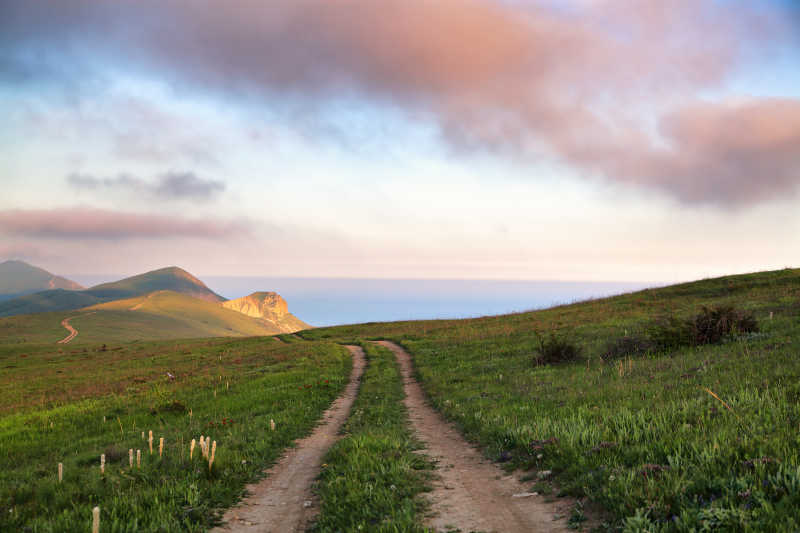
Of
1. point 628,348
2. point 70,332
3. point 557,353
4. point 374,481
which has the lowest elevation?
point 70,332

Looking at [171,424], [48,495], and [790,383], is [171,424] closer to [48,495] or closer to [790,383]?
[48,495]

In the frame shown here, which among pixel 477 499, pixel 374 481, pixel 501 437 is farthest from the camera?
pixel 501 437

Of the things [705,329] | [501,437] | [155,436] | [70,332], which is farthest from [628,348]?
[70,332]

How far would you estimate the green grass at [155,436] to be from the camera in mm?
8258

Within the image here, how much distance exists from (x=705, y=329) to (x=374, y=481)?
2033 centimetres

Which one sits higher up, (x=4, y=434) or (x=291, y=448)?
(x=291, y=448)

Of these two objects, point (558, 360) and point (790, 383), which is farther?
point (558, 360)

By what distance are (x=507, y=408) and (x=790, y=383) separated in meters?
7.22

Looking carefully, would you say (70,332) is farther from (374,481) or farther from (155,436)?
(374,481)

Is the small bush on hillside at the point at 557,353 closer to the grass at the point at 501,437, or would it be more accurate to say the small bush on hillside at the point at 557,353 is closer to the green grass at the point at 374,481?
the grass at the point at 501,437

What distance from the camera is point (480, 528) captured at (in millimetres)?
6527

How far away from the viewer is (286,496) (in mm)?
9070

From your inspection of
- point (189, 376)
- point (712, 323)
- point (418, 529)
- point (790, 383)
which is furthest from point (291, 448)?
point (189, 376)

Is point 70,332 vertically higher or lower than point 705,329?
lower
